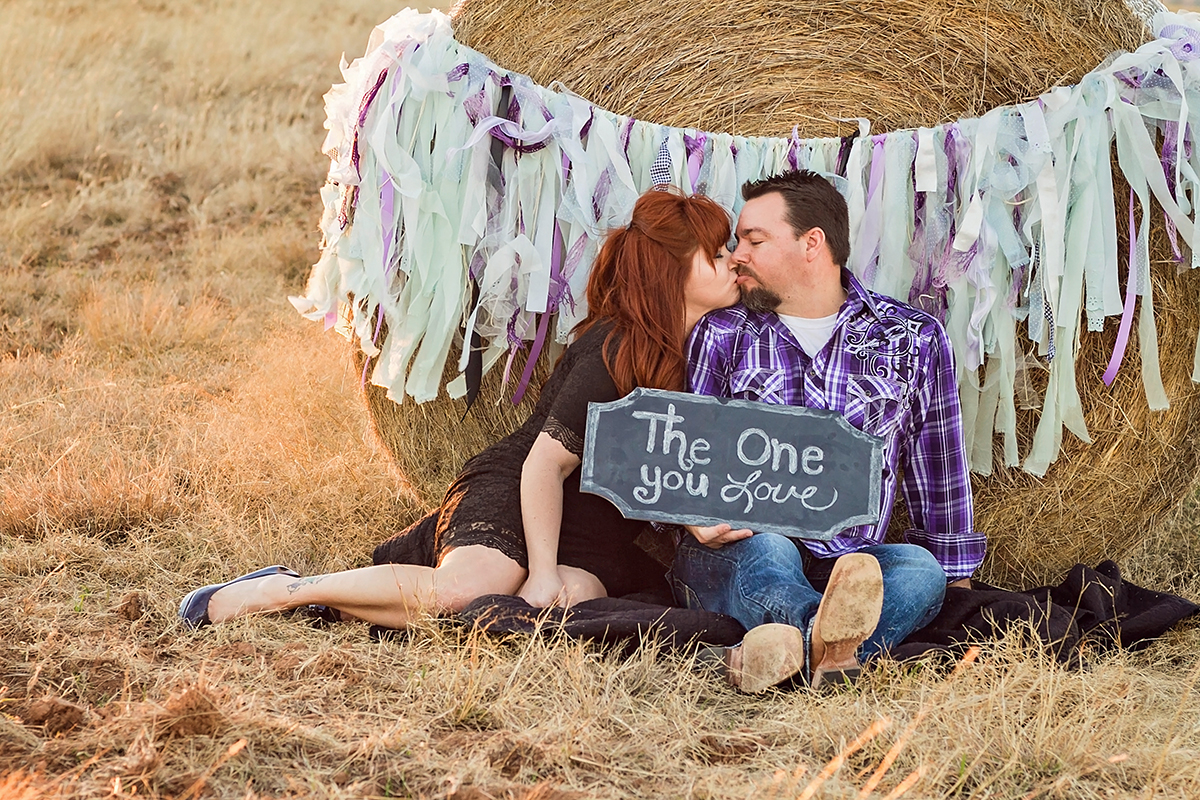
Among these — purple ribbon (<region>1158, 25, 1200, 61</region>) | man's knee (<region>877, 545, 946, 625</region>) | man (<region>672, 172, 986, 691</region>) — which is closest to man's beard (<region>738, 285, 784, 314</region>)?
man (<region>672, 172, 986, 691</region>)

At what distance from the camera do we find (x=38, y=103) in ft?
25.9

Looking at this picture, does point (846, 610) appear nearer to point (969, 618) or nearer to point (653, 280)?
point (969, 618)

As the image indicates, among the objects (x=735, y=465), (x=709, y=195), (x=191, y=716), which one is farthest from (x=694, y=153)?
(x=191, y=716)

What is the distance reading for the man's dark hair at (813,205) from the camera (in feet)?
10.4

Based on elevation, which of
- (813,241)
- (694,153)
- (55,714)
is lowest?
(55,714)

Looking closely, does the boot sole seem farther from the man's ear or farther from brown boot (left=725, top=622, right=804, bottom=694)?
the man's ear

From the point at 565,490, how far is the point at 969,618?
1051 millimetres

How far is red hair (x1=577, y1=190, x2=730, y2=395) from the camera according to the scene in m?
3.11

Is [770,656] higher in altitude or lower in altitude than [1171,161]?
lower

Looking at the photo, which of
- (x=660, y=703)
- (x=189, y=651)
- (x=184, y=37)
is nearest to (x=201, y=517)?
(x=189, y=651)

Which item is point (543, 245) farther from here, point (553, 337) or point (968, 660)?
point (968, 660)

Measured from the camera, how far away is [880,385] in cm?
310

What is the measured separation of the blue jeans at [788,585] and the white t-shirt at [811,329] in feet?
1.70

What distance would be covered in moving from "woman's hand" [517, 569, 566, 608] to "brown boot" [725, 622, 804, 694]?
480 mm
